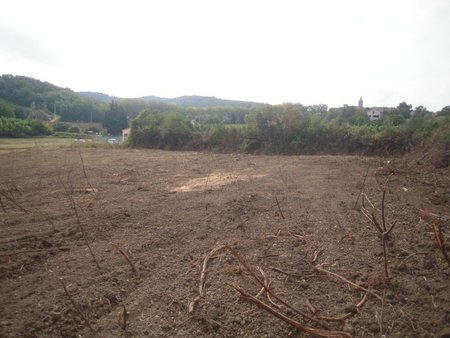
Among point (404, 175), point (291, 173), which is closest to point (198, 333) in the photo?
point (291, 173)

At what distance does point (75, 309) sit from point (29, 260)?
137 cm

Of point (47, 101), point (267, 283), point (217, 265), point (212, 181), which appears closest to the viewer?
point (267, 283)

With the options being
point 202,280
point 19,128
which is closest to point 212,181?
point 202,280

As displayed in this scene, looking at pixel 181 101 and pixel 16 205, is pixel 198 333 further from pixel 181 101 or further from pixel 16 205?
pixel 181 101

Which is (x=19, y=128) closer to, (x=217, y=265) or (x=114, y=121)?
(x=114, y=121)

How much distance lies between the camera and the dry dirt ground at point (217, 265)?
2.44 metres

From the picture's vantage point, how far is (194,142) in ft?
70.7

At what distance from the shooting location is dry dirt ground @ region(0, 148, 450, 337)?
244 centimetres

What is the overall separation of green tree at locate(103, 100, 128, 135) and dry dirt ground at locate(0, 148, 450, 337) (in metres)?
46.1

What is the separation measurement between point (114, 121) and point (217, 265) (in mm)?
51363

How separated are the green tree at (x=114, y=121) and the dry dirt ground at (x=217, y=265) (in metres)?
Answer: 46.1

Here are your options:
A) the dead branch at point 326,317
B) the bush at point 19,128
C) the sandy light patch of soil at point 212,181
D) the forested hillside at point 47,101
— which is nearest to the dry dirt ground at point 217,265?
the dead branch at point 326,317

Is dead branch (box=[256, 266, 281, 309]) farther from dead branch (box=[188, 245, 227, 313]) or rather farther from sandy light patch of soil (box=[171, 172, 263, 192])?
sandy light patch of soil (box=[171, 172, 263, 192])

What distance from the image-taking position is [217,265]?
3475 millimetres
